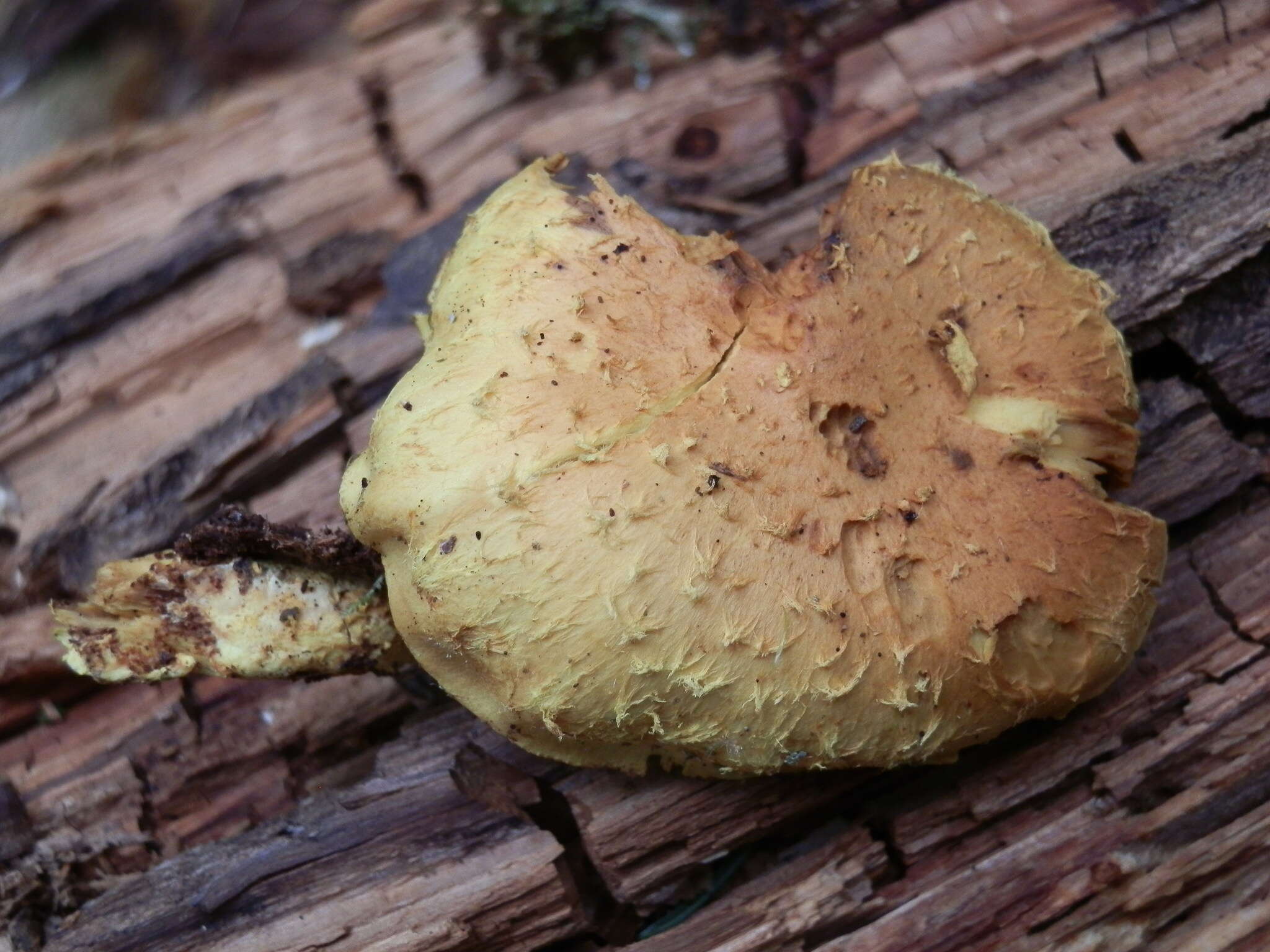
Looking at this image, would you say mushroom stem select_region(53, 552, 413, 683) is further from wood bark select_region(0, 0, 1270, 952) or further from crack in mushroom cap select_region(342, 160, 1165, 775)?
wood bark select_region(0, 0, 1270, 952)

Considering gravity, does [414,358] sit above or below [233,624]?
above

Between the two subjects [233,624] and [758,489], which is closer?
[758,489]

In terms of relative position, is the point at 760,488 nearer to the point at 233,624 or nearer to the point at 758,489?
the point at 758,489

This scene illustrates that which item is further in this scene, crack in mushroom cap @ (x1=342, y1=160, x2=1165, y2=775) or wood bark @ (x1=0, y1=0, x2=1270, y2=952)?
wood bark @ (x1=0, y1=0, x2=1270, y2=952)

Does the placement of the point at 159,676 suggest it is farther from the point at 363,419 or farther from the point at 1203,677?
the point at 1203,677

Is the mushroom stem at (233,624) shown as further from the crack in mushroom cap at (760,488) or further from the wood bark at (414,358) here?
the wood bark at (414,358)

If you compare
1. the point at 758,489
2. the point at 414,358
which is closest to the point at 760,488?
the point at 758,489

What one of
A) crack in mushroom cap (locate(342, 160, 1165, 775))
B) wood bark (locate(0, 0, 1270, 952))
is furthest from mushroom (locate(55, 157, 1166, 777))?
wood bark (locate(0, 0, 1270, 952))
